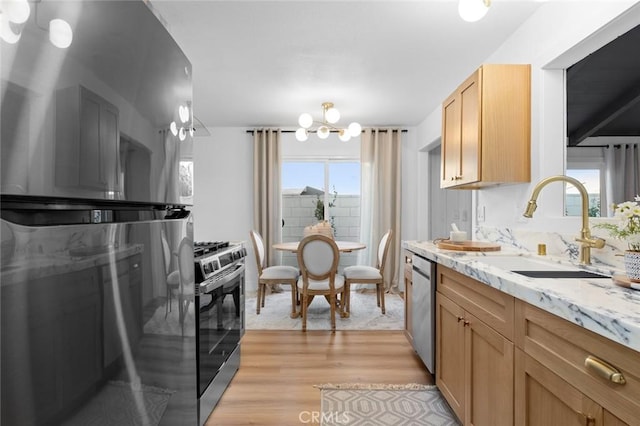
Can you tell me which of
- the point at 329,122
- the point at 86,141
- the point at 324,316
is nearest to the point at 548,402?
the point at 86,141

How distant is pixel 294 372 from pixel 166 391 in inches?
61.1

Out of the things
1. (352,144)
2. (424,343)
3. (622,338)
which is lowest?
(424,343)

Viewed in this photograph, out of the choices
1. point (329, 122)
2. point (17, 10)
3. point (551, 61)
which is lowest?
point (17, 10)

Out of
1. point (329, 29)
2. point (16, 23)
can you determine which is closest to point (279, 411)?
point (16, 23)

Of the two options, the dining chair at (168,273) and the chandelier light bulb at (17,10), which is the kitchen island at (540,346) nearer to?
the dining chair at (168,273)

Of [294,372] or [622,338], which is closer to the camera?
[622,338]

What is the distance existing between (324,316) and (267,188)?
2.12 m

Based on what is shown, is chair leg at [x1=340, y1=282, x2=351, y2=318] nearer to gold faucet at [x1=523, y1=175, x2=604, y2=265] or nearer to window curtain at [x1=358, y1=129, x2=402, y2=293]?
window curtain at [x1=358, y1=129, x2=402, y2=293]

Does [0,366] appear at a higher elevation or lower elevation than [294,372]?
higher

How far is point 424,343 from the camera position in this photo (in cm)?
235

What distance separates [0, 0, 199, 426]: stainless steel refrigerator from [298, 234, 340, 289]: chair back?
7.29ft

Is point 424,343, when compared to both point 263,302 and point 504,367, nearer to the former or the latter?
point 504,367

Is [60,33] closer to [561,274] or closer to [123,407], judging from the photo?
[123,407]

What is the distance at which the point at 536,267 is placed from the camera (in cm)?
175
